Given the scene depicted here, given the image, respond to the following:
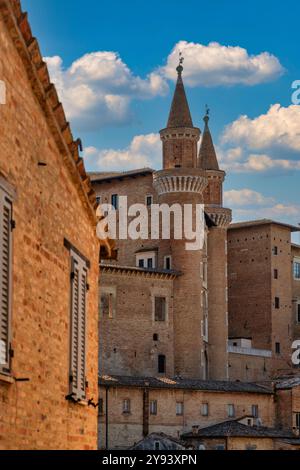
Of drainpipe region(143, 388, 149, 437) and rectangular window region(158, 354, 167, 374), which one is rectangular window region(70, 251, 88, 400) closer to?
drainpipe region(143, 388, 149, 437)

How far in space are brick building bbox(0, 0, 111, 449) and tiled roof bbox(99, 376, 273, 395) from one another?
4103 cm

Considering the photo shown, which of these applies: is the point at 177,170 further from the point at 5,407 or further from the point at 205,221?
the point at 5,407

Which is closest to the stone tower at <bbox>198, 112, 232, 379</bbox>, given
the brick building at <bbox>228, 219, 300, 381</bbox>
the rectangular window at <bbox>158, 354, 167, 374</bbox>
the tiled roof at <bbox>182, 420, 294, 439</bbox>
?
the rectangular window at <bbox>158, 354, 167, 374</bbox>

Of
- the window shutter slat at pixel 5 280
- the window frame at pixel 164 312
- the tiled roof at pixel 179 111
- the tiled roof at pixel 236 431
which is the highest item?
the tiled roof at pixel 179 111

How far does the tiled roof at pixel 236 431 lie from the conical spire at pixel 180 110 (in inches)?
740

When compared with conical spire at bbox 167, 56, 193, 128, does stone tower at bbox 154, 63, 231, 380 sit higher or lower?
lower

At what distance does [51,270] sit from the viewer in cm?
1113

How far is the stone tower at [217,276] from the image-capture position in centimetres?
6669

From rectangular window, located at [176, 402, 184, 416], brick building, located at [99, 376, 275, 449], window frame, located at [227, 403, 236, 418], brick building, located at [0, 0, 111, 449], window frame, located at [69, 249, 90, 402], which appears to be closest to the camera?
brick building, located at [0, 0, 111, 449]

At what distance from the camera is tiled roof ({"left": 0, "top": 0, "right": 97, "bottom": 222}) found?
9711 mm

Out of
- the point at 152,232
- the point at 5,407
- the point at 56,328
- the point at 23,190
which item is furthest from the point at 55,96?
the point at 152,232

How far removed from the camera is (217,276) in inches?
2692

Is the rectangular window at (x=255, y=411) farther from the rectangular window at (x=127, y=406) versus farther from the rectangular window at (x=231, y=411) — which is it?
the rectangular window at (x=127, y=406)

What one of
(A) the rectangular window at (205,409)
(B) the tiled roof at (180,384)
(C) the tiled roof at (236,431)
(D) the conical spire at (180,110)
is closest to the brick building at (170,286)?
(D) the conical spire at (180,110)
